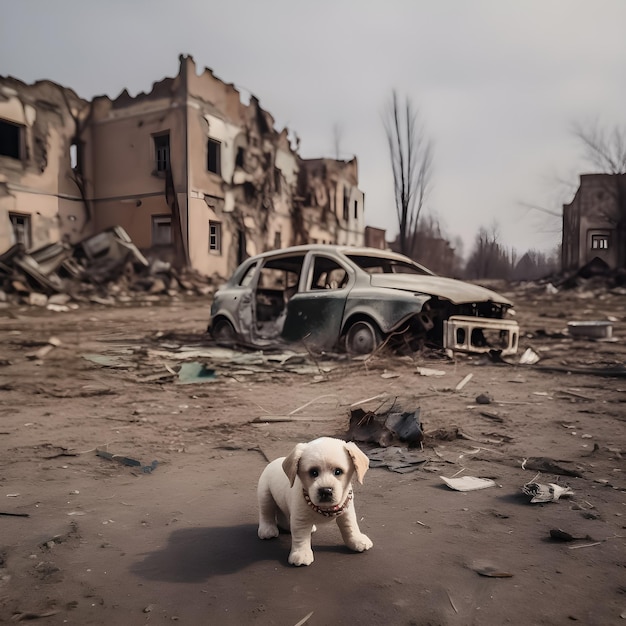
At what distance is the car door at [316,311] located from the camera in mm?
6945

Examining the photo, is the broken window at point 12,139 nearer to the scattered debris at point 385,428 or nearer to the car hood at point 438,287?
the car hood at point 438,287

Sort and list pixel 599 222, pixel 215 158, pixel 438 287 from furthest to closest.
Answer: pixel 599 222 → pixel 215 158 → pixel 438 287

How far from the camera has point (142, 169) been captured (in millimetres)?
21625

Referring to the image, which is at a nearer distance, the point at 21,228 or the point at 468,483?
the point at 468,483

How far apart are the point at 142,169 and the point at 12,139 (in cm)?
478

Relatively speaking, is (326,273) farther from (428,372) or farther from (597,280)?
(597,280)

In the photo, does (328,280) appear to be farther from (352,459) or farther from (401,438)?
(352,459)

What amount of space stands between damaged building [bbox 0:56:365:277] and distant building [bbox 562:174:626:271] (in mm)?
20041

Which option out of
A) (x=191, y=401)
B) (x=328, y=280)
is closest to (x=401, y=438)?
(x=191, y=401)

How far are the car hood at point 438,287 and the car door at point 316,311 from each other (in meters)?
0.50

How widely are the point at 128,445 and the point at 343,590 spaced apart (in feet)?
7.50

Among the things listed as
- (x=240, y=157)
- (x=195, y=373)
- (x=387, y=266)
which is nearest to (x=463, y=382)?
(x=387, y=266)

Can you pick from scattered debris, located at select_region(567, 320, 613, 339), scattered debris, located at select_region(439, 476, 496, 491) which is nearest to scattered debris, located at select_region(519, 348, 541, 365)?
scattered debris, located at select_region(567, 320, 613, 339)

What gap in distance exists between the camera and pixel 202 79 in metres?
21.4
